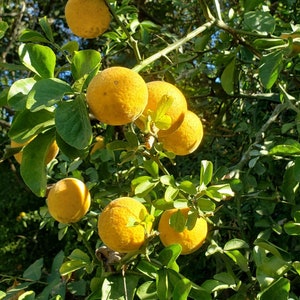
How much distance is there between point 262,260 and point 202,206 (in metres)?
0.18

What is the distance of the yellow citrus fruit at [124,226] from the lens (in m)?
0.78

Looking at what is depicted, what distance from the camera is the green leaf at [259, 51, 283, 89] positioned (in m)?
0.93

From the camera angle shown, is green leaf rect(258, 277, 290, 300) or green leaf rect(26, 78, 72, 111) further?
green leaf rect(258, 277, 290, 300)

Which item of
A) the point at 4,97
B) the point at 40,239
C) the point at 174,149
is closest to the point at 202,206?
the point at 174,149

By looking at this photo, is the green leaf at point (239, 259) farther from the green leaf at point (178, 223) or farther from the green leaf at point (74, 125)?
the green leaf at point (74, 125)

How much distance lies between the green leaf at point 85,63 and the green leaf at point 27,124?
2.6 inches

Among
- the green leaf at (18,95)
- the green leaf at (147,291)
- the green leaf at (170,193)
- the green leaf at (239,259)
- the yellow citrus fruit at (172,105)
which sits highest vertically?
the green leaf at (18,95)

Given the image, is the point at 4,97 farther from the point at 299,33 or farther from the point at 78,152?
the point at 299,33

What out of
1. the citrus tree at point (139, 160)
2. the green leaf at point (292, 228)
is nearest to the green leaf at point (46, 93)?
the citrus tree at point (139, 160)

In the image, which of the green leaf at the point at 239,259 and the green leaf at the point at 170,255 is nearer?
the green leaf at the point at 170,255

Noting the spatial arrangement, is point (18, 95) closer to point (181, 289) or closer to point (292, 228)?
point (181, 289)

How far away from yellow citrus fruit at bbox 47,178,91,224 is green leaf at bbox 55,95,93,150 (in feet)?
0.87

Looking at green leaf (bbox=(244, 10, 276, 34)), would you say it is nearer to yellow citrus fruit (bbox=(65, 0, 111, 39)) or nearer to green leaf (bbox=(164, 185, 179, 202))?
yellow citrus fruit (bbox=(65, 0, 111, 39))

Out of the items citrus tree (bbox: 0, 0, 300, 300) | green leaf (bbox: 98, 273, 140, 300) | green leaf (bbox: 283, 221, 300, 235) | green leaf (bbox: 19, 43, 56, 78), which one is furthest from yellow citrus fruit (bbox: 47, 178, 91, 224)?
green leaf (bbox: 283, 221, 300, 235)
